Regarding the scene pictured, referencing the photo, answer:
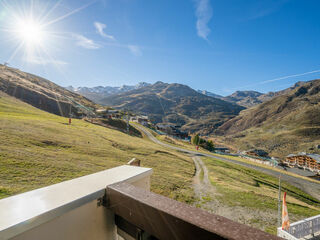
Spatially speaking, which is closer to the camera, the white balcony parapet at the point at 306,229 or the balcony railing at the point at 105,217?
the balcony railing at the point at 105,217

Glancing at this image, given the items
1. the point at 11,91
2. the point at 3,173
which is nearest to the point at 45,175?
the point at 3,173

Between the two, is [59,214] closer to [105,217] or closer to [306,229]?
[105,217]

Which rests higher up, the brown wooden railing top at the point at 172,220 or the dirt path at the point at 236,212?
the brown wooden railing top at the point at 172,220

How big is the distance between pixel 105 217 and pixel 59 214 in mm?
505

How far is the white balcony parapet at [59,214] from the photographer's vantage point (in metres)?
1.22

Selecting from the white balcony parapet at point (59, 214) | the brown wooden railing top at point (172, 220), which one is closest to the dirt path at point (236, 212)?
the white balcony parapet at point (59, 214)

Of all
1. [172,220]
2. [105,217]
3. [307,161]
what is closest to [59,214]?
[105,217]

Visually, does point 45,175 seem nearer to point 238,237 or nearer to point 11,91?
point 238,237

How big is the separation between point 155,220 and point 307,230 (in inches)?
552

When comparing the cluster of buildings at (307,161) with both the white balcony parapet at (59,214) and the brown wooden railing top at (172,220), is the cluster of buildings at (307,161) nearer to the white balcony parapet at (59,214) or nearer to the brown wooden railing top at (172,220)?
the brown wooden railing top at (172,220)

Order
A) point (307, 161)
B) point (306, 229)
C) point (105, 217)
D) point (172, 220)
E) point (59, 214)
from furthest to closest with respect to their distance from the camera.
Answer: point (307, 161) < point (306, 229) < point (105, 217) < point (59, 214) < point (172, 220)

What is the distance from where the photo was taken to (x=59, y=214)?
1.39 metres

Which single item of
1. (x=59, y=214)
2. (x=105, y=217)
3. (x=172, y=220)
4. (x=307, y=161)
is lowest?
(x=307, y=161)

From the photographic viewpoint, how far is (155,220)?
1178 millimetres
